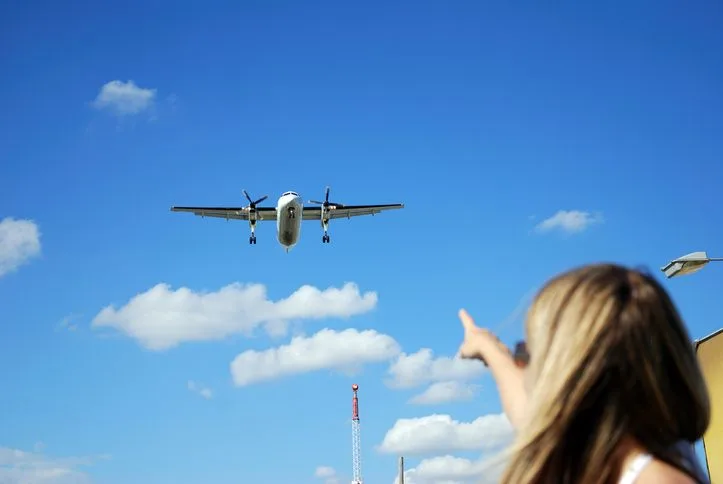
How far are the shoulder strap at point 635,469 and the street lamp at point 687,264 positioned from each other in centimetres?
1707

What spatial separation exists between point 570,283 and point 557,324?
0.52ft

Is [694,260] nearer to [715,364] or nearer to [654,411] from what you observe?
[715,364]

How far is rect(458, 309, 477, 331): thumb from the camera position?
2.90m

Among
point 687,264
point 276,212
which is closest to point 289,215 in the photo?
point 276,212

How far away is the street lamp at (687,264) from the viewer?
59.3 ft

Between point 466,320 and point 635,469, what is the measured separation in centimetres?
91

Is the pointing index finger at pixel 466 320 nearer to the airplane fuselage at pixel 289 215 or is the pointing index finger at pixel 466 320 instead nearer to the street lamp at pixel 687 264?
the street lamp at pixel 687 264

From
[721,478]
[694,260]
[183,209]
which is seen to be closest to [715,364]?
[721,478]

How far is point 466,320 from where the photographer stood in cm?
297

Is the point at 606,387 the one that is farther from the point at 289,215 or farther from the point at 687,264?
the point at 289,215

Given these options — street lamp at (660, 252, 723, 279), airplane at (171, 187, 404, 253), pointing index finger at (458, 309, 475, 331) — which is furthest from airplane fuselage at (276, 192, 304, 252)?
pointing index finger at (458, 309, 475, 331)

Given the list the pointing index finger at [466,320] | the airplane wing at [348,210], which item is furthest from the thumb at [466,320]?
the airplane wing at [348,210]

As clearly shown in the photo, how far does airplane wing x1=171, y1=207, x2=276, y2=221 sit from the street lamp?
6072 centimetres

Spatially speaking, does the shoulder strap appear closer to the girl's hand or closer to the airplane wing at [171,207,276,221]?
the girl's hand
